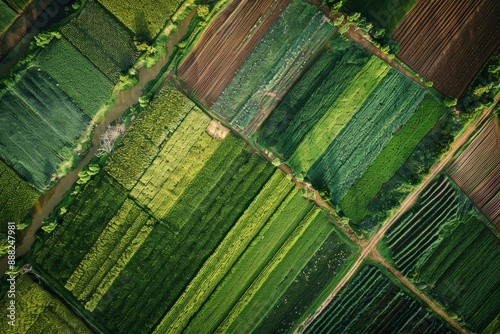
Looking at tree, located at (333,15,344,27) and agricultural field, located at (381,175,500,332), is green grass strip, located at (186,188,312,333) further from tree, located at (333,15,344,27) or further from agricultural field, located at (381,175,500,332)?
tree, located at (333,15,344,27)

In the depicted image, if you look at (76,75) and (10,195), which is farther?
(76,75)

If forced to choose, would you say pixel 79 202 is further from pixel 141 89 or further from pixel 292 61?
pixel 292 61

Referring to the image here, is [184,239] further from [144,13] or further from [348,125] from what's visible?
[144,13]

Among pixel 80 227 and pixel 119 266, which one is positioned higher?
pixel 80 227

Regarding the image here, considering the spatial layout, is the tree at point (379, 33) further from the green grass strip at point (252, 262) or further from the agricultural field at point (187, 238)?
the green grass strip at point (252, 262)

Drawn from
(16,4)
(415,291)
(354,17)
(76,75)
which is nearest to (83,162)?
(76,75)

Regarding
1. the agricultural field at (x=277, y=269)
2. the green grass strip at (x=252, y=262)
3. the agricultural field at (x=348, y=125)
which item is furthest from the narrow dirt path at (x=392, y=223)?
the green grass strip at (x=252, y=262)
